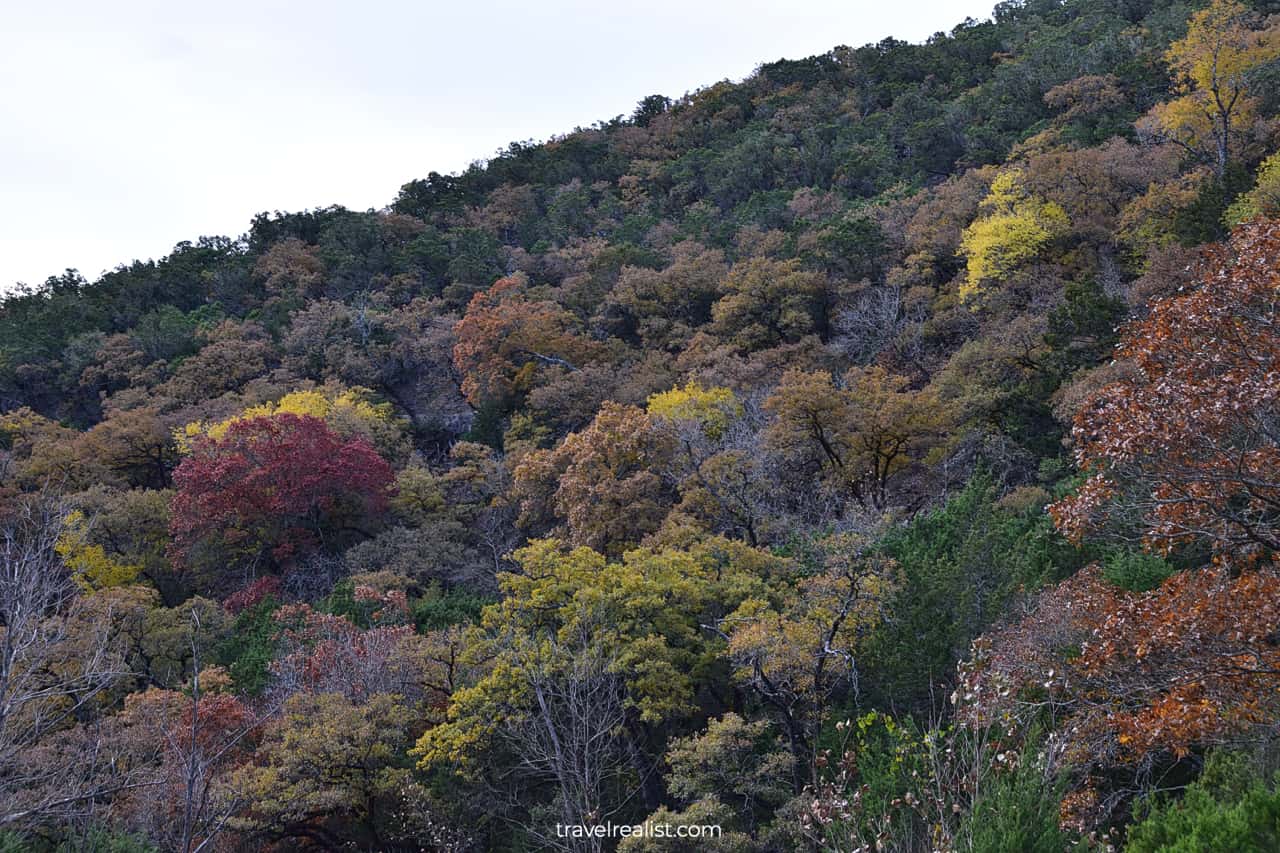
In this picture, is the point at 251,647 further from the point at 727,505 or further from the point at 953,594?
the point at 953,594

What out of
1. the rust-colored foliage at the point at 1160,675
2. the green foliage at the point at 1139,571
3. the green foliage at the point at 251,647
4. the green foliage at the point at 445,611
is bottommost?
the green foliage at the point at 445,611

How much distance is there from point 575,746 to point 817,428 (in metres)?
13.2

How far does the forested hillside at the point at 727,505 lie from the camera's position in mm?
7656

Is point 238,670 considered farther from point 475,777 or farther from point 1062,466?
point 1062,466

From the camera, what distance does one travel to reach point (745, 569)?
16.0 metres

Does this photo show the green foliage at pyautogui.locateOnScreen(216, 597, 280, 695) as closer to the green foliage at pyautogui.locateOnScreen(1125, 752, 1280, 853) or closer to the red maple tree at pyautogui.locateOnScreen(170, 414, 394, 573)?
the red maple tree at pyautogui.locateOnScreen(170, 414, 394, 573)

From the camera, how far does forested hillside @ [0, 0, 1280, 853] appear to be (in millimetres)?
7656

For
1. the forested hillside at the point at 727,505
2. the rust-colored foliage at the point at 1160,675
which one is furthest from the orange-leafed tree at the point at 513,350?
the rust-colored foliage at the point at 1160,675

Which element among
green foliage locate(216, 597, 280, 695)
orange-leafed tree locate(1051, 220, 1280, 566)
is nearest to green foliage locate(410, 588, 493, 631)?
green foliage locate(216, 597, 280, 695)

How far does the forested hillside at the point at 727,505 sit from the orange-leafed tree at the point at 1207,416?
51 mm

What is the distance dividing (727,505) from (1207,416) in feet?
42.4

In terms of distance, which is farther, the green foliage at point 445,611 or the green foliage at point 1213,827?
the green foliage at point 445,611

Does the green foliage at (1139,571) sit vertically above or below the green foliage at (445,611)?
above

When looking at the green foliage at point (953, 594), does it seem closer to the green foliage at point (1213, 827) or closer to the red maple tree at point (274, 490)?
the green foliage at point (1213, 827)
